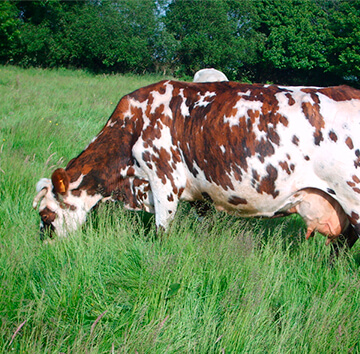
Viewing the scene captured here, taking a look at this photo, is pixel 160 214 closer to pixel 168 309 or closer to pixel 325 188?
pixel 168 309

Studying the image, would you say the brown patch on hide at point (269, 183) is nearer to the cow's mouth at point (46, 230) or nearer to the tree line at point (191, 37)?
the cow's mouth at point (46, 230)

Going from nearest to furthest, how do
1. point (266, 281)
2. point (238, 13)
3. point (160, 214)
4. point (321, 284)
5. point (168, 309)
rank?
point (168, 309)
point (266, 281)
point (321, 284)
point (160, 214)
point (238, 13)

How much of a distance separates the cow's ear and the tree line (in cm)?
2857

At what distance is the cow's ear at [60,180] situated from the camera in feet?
12.5

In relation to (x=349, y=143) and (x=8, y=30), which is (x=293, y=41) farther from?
(x=349, y=143)

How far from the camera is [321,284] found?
309cm

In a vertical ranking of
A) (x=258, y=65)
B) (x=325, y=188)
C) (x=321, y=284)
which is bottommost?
(x=258, y=65)

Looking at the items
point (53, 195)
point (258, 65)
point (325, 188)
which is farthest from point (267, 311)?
point (258, 65)

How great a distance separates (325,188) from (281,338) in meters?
1.28

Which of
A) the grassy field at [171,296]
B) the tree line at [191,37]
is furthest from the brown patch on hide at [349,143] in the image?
the tree line at [191,37]

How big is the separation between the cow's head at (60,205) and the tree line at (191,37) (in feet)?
93.5

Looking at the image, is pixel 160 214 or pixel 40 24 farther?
pixel 40 24

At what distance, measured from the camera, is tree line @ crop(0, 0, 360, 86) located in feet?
102

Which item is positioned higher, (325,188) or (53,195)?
(325,188)
